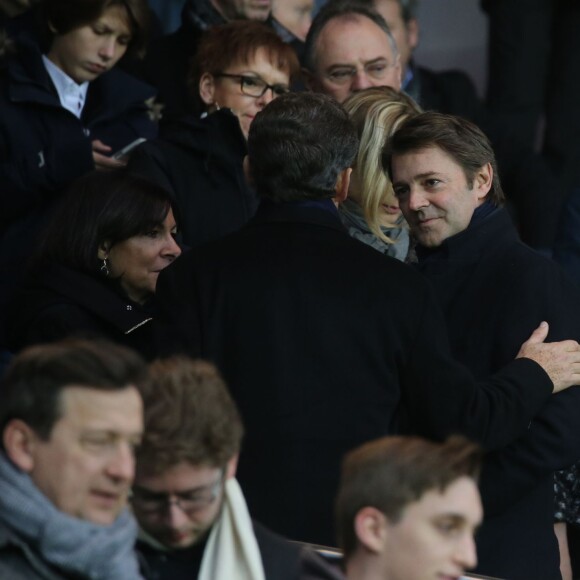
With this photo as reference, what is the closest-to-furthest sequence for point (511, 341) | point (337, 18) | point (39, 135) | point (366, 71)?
point (511, 341)
point (39, 135)
point (366, 71)
point (337, 18)

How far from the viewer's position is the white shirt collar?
20.2 feet

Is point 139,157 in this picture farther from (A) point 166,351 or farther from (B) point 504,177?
(B) point 504,177

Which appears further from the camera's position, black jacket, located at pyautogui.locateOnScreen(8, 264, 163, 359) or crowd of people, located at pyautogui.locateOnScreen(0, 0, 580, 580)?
black jacket, located at pyautogui.locateOnScreen(8, 264, 163, 359)

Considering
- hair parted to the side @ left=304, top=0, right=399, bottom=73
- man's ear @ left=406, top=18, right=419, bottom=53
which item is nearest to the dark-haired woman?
hair parted to the side @ left=304, top=0, right=399, bottom=73

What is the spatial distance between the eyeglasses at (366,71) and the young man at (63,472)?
324 centimetres

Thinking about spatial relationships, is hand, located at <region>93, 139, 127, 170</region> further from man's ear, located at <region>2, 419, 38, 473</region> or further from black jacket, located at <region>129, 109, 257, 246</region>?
man's ear, located at <region>2, 419, 38, 473</region>

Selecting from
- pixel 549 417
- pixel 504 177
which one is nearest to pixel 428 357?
pixel 549 417

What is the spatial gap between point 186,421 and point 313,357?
0.74 m

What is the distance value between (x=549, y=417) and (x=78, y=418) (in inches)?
66.3

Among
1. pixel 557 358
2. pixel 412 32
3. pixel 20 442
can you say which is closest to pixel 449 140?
pixel 557 358

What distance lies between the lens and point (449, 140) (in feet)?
15.5

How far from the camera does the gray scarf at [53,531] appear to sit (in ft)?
10.5

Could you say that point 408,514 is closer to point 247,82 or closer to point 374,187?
point 374,187

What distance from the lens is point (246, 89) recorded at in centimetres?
604
